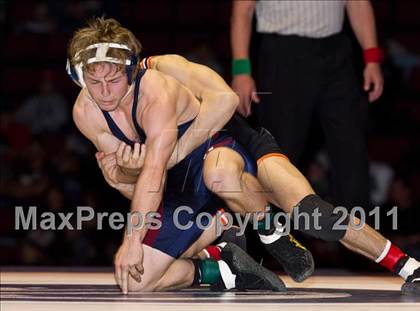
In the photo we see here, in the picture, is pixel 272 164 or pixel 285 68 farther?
pixel 285 68

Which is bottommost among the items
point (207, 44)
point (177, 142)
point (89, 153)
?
point (89, 153)

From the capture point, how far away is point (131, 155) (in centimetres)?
394

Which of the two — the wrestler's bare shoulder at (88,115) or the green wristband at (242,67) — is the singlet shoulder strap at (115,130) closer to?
the wrestler's bare shoulder at (88,115)

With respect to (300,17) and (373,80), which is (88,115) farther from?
(373,80)

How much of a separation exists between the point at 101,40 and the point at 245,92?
1164 millimetres

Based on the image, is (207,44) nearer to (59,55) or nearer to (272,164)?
(59,55)

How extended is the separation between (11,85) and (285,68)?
12.3 ft

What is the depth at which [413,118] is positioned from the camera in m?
7.29

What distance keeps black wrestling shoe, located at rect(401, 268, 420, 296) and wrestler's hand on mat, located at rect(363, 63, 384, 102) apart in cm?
135

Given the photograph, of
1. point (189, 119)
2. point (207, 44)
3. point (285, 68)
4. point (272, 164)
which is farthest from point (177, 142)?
point (207, 44)

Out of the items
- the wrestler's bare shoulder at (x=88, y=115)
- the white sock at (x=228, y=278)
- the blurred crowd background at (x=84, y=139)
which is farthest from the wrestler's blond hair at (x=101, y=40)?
the blurred crowd background at (x=84, y=139)

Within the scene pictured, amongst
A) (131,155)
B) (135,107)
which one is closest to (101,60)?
(135,107)

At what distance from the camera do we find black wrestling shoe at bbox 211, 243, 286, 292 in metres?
4.07

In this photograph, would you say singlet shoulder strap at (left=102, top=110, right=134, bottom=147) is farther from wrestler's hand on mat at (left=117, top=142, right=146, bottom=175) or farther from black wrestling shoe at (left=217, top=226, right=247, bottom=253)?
black wrestling shoe at (left=217, top=226, right=247, bottom=253)
